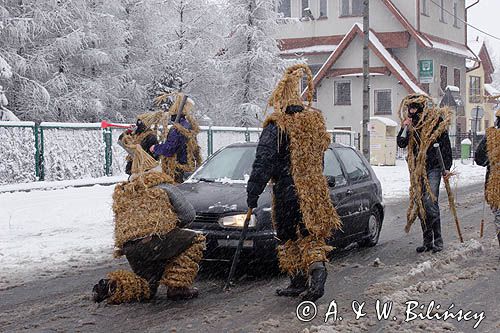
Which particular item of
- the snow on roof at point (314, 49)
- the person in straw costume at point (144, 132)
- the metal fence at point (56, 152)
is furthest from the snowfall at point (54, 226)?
the snow on roof at point (314, 49)

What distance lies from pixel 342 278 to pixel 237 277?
1.13 meters

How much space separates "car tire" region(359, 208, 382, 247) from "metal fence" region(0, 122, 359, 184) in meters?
10.8

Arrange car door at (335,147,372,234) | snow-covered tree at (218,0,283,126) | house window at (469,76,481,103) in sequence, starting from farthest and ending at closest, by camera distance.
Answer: house window at (469,76,481,103), snow-covered tree at (218,0,283,126), car door at (335,147,372,234)

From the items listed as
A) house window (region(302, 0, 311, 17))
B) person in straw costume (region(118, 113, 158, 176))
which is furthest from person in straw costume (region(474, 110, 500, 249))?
house window (region(302, 0, 311, 17))

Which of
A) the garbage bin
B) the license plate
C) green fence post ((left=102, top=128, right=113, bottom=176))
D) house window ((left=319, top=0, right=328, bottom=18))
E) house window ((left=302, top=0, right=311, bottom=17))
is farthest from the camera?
house window ((left=302, top=0, right=311, bottom=17))

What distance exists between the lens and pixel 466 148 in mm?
35469

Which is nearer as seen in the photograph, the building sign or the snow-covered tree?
the snow-covered tree

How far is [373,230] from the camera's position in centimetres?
974

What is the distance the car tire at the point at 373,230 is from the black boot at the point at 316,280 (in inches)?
126

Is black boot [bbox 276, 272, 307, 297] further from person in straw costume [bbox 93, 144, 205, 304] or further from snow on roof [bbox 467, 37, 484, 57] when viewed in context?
snow on roof [bbox 467, 37, 484, 57]

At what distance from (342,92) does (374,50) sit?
3.79 m

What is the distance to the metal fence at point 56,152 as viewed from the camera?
1758 centimetres

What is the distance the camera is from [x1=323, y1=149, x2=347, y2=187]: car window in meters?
8.88

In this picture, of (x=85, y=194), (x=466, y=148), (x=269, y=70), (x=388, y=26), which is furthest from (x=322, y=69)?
(x=85, y=194)
